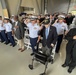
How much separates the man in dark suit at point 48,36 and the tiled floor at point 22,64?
1.95ft

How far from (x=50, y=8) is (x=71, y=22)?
2.88 metres

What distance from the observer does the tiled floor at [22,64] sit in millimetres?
3574

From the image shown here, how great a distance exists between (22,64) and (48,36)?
4.56 feet

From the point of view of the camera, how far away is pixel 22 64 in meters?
3.97

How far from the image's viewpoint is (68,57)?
3.48 metres

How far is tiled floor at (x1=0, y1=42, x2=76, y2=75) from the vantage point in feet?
11.7

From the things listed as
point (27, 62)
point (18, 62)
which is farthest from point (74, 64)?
point (18, 62)

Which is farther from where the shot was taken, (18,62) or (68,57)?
(18,62)

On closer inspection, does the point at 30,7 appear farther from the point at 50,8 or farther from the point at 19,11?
the point at 50,8

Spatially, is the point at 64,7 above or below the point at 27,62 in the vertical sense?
above

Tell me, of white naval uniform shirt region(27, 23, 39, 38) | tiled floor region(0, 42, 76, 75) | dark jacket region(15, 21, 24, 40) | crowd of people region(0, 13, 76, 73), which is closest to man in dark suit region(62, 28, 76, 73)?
crowd of people region(0, 13, 76, 73)

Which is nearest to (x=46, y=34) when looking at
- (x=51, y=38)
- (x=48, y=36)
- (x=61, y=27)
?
(x=48, y=36)

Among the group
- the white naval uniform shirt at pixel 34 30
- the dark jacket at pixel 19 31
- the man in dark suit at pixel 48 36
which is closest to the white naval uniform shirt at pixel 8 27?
the dark jacket at pixel 19 31

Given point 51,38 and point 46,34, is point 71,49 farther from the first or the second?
point 46,34
